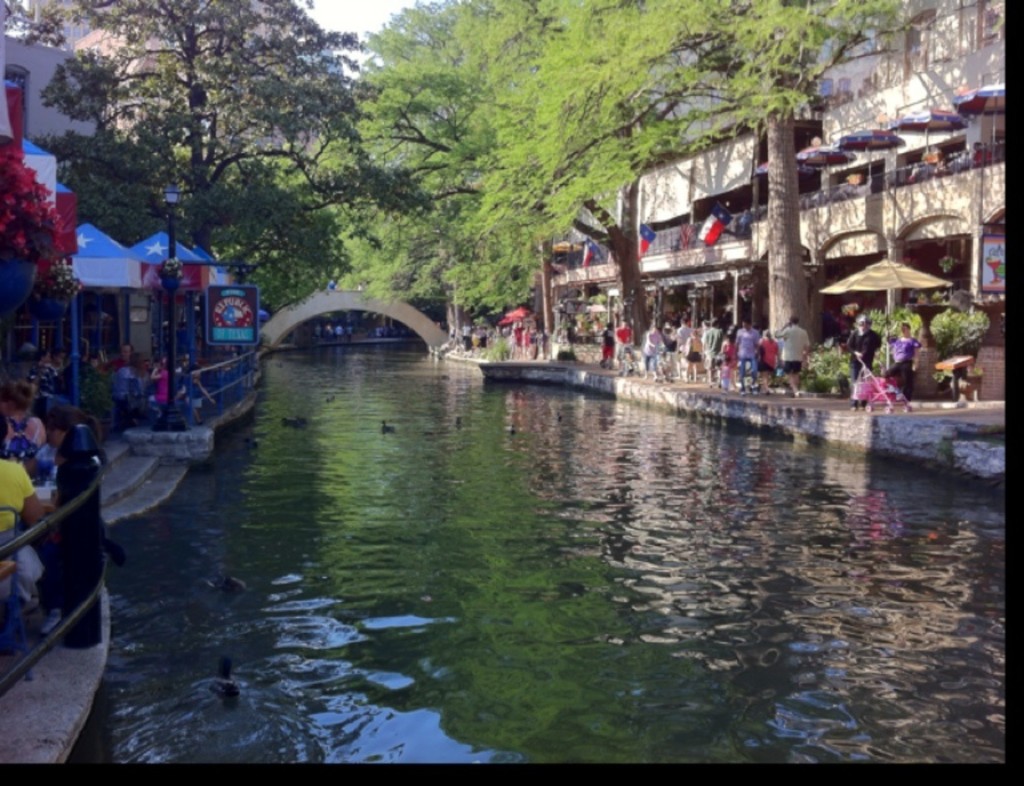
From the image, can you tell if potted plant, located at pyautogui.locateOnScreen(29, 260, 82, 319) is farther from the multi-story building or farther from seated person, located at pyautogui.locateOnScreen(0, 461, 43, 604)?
the multi-story building

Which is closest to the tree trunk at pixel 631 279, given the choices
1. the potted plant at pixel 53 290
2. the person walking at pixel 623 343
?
the person walking at pixel 623 343

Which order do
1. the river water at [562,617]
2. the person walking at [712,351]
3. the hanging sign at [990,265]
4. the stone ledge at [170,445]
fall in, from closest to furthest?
the river water at [562,617] → the stone ledge at [170,445] → the hanging sign at [990,265] → the person walking at [712,351]

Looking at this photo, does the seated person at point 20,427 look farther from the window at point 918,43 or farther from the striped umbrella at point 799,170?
the striped umbrella at point 799,170

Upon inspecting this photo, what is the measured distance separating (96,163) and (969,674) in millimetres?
25047

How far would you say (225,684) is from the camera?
6.30 m

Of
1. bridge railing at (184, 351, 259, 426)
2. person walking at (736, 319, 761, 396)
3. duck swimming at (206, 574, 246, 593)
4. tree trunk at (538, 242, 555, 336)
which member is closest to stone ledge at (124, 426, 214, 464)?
bridge railing at (184, 351, 259, 426)

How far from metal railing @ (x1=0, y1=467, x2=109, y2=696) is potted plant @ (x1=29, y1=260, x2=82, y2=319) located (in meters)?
3.50

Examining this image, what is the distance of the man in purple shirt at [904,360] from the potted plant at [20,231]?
52.8ft

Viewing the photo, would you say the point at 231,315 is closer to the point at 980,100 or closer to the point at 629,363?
the point at 980,100

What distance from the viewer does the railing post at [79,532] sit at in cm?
589

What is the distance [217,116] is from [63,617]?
80.8 ft

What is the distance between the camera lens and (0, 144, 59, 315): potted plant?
581 centimetres

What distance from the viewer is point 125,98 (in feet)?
93.6
